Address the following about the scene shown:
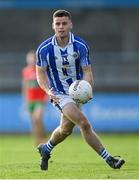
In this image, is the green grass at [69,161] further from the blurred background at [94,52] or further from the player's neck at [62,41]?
the blurred background at [94,52]

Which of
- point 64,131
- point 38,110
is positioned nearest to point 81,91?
point 64,131

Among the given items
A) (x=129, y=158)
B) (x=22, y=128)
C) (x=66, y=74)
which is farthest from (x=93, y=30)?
(x=66, y=74)

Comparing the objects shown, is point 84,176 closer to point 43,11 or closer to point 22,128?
point 22,128

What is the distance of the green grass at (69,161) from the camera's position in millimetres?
12711

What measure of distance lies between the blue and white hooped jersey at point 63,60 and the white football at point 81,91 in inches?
13.9

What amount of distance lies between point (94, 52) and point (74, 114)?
21035 millimetres

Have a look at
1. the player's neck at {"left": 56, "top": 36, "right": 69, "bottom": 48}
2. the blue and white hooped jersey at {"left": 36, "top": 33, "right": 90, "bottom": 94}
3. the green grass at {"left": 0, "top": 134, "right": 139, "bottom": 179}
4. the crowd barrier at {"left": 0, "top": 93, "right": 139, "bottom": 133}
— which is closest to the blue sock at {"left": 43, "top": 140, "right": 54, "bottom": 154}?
the green grass at {"left": 0, "top": 134, "right": 139, "bottom": 179}

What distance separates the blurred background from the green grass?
272cm

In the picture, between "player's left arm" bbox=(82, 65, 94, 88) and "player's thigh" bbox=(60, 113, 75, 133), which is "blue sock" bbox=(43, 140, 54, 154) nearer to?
"player's thigh" bbox=(60, 113, 75, 133)

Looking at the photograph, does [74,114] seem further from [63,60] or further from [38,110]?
[38,110]

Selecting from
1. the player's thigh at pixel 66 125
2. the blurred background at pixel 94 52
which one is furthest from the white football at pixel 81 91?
the blurred background at pixel 94 52

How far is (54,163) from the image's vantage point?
1528 centimetres

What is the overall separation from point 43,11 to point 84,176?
76.1 feet

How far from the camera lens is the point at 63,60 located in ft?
44.6
